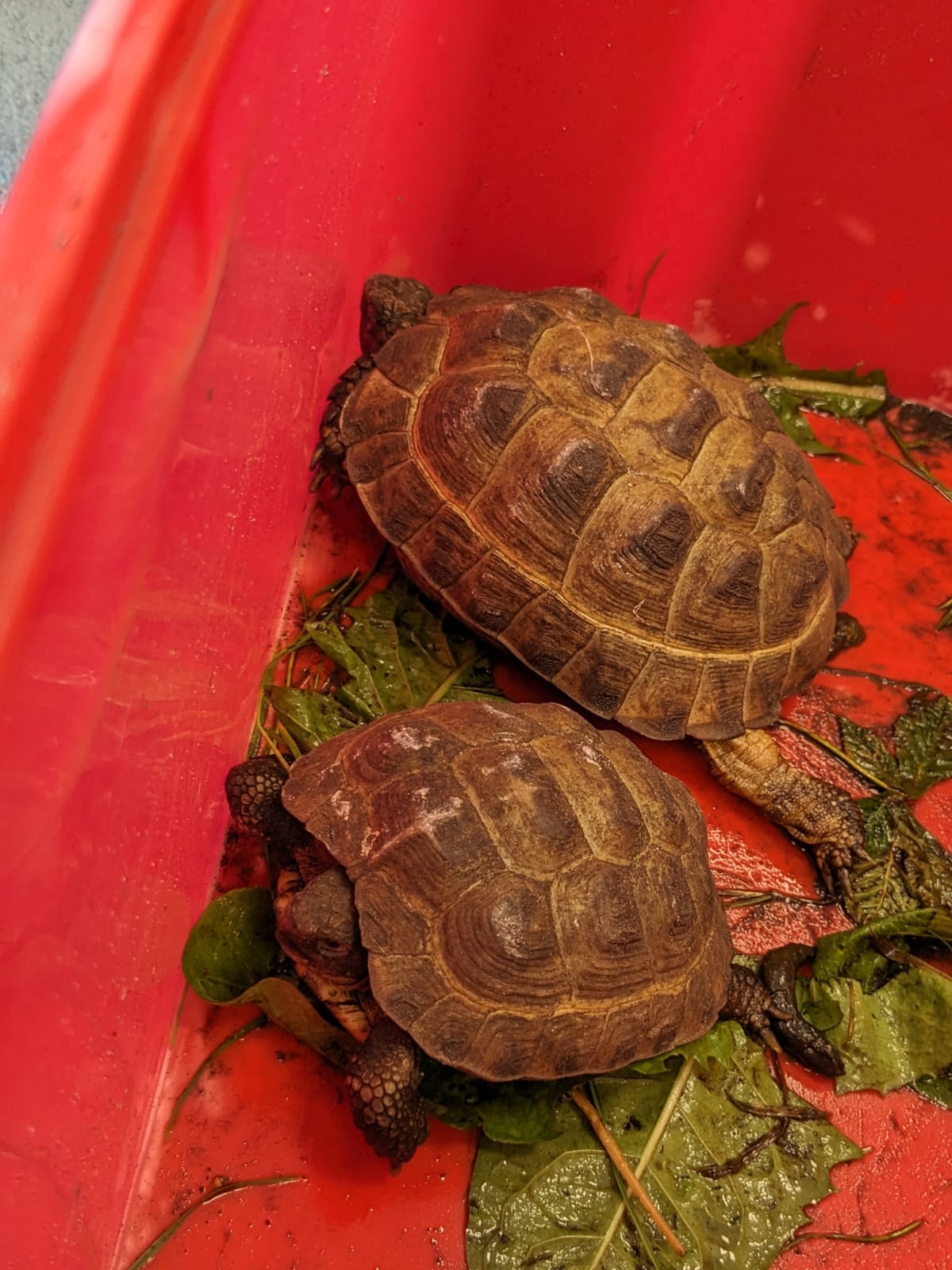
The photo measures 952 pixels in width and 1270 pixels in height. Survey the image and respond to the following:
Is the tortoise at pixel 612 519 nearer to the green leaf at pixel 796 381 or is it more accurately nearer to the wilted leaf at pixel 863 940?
the wilted leaf at pixel 863 940

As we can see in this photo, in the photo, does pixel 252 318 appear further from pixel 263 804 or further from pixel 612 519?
pixel 263 804

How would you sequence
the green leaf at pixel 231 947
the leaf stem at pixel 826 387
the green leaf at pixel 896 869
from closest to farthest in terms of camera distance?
1. the green leaf at pixel 231 947
2. the green leaf at pixel 896 869
3. the leaf stem at pixel 826 387

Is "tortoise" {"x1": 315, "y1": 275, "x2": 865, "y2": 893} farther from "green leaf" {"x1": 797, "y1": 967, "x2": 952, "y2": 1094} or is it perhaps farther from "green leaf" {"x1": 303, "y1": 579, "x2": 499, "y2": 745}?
"green leaf" {"x1": 797, "y1": 967, "x2": 952, "y2": 1094}

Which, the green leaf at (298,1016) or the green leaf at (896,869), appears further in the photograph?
the green leaf at (896,869)

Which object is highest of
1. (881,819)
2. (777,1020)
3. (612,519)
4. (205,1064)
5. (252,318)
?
(252,318)

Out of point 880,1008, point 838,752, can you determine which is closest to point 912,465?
point 838,752

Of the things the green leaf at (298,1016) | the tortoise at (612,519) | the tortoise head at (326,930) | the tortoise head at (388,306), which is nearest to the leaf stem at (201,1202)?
the green leaf at (298,1016)
